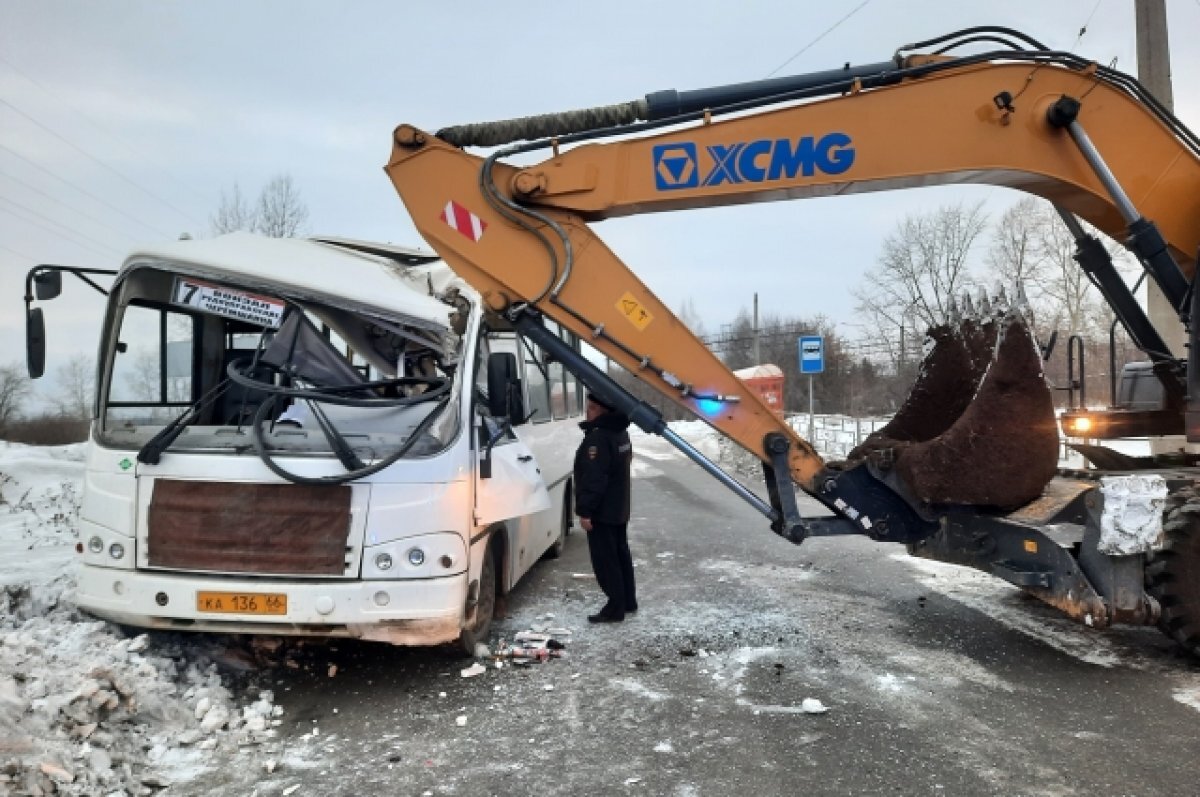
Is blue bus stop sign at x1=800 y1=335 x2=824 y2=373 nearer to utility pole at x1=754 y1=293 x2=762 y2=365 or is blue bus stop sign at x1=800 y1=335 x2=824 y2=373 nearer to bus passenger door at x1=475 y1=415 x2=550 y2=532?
bus passenger door at x1=475 y1=415 x2=550 y2=532

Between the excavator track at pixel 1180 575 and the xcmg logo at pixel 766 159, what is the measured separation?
10.4 feet

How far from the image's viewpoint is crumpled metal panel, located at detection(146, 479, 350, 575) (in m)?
4.71

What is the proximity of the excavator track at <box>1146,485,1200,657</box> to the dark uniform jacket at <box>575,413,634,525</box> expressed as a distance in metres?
3.73

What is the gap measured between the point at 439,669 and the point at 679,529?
6311mm

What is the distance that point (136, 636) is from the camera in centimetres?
499

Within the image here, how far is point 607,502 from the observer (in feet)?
→ 21.9

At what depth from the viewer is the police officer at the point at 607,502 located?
6.66 meters

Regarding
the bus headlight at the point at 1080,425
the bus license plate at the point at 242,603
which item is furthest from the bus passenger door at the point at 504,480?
the bus headlight at the point at 1080,425

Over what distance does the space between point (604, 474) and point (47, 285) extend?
13.5 ft

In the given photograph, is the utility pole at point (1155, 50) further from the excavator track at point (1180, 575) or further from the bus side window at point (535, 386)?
the bus side window at point (535, 386)

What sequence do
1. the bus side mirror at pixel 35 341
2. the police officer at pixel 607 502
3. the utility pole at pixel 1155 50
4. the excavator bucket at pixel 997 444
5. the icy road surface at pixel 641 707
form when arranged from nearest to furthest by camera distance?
the icy road surface at pixel 641 707 → the bus side mirror at pixel 35 341 → the excavator bucket at pixel 997 444 → the police officer at pixel 607 502 → the utility pole at pixel 1155 50

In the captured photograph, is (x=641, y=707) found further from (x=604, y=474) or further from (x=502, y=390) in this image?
(x=502, y=390)

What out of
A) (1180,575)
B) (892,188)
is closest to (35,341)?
(892,188)

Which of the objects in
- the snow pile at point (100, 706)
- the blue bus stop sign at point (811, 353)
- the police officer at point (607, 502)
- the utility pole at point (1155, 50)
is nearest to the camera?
the snow pile at point (100, 706)
